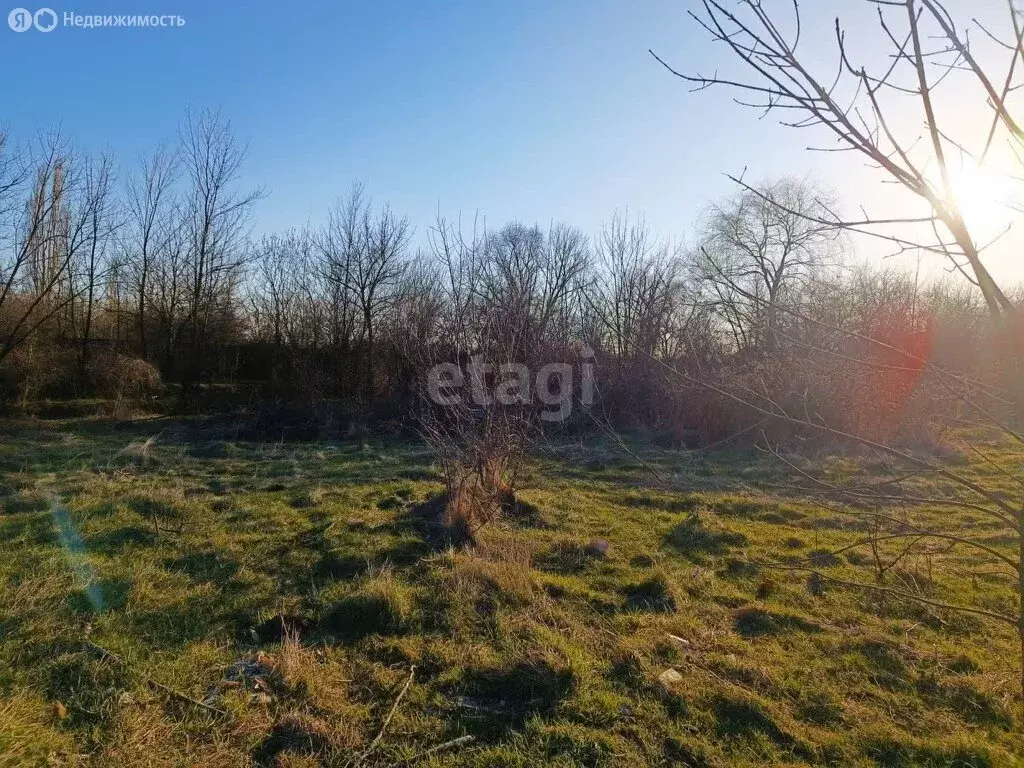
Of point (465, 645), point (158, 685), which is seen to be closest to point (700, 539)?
point (465, 645)

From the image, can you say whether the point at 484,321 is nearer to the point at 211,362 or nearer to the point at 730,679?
the point at 730,679

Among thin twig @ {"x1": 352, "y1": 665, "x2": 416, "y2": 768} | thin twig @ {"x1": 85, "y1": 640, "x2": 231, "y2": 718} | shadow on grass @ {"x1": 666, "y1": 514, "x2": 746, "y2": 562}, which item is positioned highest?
shadow on grass @ {"x1": 666, "y1": 514, "x2": 746, "y2": 562}

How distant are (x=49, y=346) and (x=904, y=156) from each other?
20446 mm

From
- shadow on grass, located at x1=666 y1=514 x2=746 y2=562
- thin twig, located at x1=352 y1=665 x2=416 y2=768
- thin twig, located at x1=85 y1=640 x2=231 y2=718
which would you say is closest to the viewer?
thin twig, located at x1=352 y1=665 x2=416 y2=768

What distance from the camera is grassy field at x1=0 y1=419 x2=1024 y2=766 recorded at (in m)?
2.68

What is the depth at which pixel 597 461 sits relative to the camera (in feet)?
34.6

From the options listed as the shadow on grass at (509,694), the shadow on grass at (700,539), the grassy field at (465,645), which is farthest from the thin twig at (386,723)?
the shadow on grass at (700,539)

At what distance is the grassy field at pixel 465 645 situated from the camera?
105 inches

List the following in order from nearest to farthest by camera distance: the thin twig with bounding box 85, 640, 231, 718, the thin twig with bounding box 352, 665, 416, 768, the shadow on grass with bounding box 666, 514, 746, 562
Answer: the thin twig with bounding box 352, 665, 416, 768
the thin twig with bounding box 85, 640, 231, 718
the shadow on grass with bounding box 666, 514, 746, 562

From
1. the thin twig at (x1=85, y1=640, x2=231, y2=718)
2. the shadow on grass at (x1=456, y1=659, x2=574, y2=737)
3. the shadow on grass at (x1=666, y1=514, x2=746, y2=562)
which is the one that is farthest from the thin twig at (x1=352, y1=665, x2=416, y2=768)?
the shadow on grass at (x1=666, y1=514, x2=746, y2=562)

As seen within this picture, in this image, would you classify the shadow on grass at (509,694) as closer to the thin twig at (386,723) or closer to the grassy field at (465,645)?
the grassy field at (465,645)

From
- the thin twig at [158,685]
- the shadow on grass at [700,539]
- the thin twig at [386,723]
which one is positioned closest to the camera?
the thin twig at [386,723]

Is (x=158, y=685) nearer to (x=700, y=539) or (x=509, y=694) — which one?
(x=509, y=694)

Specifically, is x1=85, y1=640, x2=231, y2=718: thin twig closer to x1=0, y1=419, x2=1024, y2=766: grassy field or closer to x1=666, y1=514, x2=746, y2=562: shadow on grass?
x1=0, y1=419, x2=1024, y2=766: grassy field
